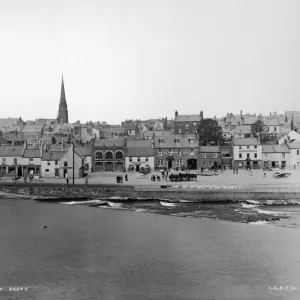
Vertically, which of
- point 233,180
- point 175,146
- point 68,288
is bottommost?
point 68,288

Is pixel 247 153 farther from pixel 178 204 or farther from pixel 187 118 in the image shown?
pixel 187 118

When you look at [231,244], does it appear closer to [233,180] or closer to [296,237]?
[296,237]

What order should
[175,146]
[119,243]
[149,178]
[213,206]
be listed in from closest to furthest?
[119,243], [213,206], [149,178], [175,146]

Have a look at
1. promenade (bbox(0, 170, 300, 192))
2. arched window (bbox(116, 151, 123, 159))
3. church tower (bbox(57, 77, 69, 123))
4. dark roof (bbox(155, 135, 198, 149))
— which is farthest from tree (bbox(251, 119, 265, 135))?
church tower (bbox(57, 77, 69, 123))

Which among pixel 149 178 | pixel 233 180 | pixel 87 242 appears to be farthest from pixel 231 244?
pixel 149 178

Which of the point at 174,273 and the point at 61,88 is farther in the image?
the point at 61,88

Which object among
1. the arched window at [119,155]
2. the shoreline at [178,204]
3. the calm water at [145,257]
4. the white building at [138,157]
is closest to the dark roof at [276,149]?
the white building at [138,157]

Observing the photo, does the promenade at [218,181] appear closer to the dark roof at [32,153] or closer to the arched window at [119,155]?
the dark roof at [32,153]
